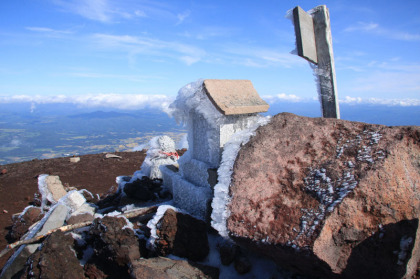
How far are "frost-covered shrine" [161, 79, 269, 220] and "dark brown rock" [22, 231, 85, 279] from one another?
1.59 meters

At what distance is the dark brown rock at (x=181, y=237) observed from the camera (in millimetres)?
3018

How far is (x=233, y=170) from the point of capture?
2.74 m

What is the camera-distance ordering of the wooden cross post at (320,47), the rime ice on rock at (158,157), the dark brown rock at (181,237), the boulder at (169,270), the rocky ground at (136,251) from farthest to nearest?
the rime ice on rock at (158,157), the dark brown rock at (181,237), the rocky ground at (136,251), the wooden cross post at (320,47), the boulder at (169,270)

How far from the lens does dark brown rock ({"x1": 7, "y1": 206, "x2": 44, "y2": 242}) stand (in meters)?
5.09

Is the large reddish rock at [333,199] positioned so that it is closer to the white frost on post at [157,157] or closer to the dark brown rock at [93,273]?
the dark brown rock at [93,273]

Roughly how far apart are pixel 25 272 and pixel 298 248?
9.47 ft

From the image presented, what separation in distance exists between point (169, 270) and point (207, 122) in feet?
6.48

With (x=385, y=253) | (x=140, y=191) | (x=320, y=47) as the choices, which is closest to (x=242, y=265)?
(x=385, y=253)

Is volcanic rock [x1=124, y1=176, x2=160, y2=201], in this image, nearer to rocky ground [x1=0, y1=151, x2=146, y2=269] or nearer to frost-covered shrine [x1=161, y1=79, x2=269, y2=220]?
frost-covered shrine [x1=161, y1=79, x2=269, y2=220]

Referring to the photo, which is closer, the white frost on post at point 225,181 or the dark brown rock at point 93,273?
the white frost on post at point 225,181

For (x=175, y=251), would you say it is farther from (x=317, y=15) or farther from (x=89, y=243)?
(x=317, y=15)

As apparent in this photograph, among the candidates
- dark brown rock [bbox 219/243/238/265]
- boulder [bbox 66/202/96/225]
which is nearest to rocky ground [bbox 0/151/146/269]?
boulder [bbox 66/202/96/225]

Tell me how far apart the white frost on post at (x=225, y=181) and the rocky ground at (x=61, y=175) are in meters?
5.47

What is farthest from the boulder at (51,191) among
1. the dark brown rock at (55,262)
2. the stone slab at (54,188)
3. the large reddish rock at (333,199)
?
the large reddish rock at (333,199)
